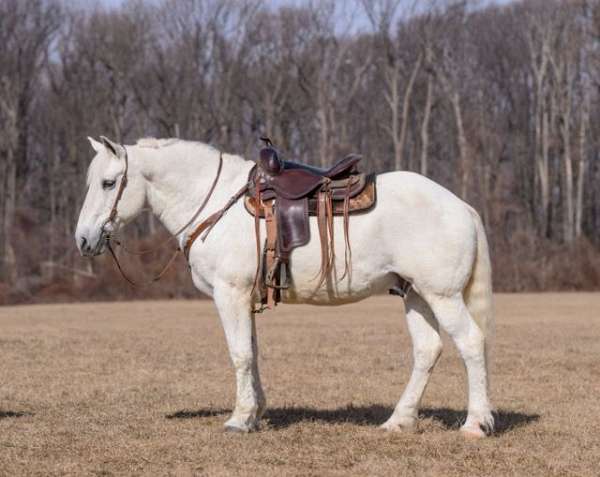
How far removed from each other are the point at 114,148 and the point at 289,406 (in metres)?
3.26

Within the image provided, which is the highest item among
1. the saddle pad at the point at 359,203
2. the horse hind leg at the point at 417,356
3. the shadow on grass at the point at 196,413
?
the saddle pad at the point at 359,203

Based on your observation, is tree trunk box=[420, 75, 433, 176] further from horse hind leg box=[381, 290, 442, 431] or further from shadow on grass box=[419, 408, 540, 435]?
horse hind leg box=[381, 290, 442, 431]

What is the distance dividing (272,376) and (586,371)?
412cm

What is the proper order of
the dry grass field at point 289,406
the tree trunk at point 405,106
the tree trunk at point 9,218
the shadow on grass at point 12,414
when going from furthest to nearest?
1. the tree trunk at point 405,106
2. the tree trunk at point 9,218
3. the shadow on grass at point 12,414
4. the dry grass field at point 289,406

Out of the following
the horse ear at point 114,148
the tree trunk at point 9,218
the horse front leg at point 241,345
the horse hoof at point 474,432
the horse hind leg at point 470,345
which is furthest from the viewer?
the tree trunk at point 9,218

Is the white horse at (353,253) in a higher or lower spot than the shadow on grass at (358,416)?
higher

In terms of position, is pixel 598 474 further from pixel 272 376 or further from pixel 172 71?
pixel 172 71

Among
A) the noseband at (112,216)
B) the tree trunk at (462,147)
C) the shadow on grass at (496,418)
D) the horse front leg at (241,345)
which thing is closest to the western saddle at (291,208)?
the horse front leg at (241,345)

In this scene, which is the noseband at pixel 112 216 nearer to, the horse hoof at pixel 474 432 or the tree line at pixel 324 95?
the horse hoof at pixel 474 432

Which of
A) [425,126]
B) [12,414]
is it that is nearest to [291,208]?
[12,414]

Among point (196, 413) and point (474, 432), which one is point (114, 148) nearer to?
point (196, 413)

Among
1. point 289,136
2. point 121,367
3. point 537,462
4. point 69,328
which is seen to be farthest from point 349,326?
point 289,136

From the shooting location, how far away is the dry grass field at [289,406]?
706cm

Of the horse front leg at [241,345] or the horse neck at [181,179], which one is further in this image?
the horse neck at [181,179]
